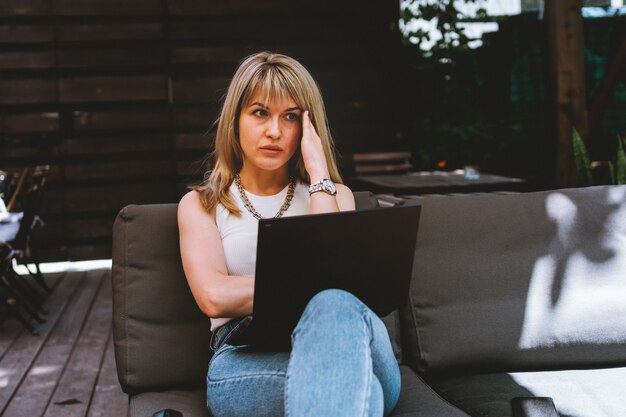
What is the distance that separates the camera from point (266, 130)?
2.06 meters

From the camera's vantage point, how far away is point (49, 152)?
646 centimetres

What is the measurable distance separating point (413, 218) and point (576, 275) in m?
0.80

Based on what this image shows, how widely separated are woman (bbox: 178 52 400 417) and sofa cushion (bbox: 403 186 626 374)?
0.37m

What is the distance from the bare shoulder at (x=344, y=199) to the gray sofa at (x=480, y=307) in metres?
0.13

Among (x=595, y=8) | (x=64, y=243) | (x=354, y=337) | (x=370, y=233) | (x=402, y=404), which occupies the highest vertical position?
(x=595, y=8)

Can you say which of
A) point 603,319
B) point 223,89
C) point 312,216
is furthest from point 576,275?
point 223,89

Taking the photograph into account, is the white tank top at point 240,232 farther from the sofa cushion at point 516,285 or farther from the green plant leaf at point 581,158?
the green plant leaf at point 581,158

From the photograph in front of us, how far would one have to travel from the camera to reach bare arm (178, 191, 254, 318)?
5.84ft

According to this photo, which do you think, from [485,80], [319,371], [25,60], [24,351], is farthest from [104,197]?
[319,371]

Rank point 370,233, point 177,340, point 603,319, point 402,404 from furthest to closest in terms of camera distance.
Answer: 1. point 603,319
2. point 177,340
3. point 402,404
4. point 370,233

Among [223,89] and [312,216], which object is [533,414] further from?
[223,89]

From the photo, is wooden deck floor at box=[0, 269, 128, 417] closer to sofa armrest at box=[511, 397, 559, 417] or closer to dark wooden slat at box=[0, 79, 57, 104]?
sofa armrest at box=[511, 397, 559, 417]

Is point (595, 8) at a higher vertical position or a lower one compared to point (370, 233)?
higher

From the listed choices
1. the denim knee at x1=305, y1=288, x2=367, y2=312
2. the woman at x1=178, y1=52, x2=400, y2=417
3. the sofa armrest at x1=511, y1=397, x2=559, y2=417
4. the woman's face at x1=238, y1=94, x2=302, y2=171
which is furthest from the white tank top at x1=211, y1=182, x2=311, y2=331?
the sofa armrest at x1=511, y1=397, x2=559, y2=417
